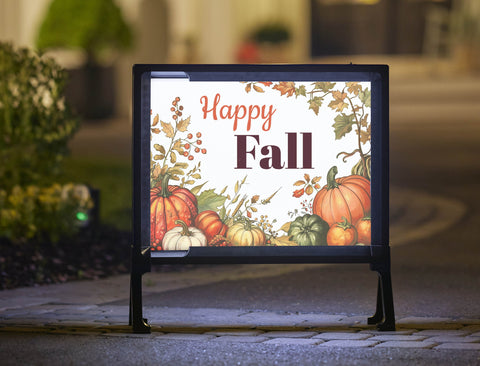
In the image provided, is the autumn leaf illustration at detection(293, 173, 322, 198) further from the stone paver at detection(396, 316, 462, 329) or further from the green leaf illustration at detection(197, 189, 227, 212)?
the stone paver at detection(396, 316, 462, 329)

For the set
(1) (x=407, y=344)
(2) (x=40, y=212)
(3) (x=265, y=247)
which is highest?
(2) (x=40, y=212)

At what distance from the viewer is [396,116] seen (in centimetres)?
1962

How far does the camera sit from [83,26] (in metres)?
20.0

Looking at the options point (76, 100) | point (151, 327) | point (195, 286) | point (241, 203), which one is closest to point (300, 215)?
point (241, 203)

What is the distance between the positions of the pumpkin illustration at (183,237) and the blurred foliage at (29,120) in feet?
9.84

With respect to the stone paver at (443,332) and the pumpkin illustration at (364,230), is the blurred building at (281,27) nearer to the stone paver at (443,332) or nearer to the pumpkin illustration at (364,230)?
the pumpkin illustration at (364,230)

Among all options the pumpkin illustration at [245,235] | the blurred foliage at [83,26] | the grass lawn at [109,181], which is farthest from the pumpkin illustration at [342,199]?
the blurred foliage at [83,26]

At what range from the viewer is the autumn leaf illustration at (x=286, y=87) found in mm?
6030

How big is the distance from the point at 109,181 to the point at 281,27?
15.2m

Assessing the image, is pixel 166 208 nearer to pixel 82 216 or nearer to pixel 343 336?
pixel 343 336

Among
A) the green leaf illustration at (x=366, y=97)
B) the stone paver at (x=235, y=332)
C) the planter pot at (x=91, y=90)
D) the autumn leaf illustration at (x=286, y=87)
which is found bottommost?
the stone paver at (x=235, y=332)

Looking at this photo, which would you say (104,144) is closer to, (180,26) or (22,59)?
(22,59)

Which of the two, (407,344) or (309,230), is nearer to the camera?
(407,344)

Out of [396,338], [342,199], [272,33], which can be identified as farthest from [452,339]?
[272,33]
